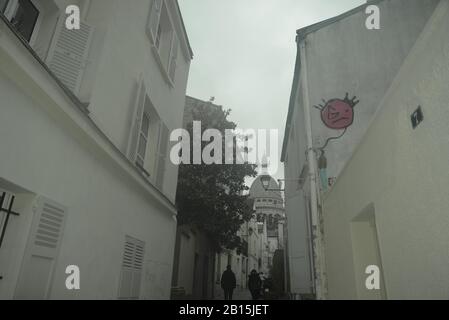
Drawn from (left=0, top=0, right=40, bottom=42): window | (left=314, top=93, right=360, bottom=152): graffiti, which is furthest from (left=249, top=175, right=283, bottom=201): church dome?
(left=0, top=0, right=40, bottom=42): window

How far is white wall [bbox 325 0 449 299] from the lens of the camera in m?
2.19

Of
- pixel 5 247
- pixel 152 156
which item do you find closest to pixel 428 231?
pixel 5 247

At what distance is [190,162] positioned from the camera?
1252 cm

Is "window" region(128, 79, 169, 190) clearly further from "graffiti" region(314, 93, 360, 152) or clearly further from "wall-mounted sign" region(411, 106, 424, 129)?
"wall-mounted sign" region(411, 106, 424, 129)

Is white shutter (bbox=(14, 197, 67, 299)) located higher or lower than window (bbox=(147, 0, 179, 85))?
lower

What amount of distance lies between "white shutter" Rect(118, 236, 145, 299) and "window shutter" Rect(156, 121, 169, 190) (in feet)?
5.54

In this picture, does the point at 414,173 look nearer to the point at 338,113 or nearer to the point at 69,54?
the point at 69,54

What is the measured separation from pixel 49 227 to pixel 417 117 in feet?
12.3

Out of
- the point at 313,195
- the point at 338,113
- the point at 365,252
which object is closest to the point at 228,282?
the point at 313,195

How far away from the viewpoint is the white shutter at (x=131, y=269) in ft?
17.6

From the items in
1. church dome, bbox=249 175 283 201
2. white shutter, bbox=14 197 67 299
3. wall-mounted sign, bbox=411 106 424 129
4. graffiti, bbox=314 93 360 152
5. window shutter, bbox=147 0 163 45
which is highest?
church dome, bbox=249 175 283 201

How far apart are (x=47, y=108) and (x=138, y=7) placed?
12.4 feet

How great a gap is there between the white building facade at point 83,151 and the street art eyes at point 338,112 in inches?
153
